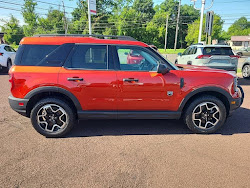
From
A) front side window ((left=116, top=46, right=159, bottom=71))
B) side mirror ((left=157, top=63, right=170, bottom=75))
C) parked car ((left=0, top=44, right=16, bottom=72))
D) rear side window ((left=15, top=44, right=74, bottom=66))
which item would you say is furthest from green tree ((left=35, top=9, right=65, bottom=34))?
side mirror ((left=157, top=63, right=170, bottom=75))

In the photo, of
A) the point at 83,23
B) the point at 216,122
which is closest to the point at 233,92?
the point at 216,122

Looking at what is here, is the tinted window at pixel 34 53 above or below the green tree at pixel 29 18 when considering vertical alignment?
below

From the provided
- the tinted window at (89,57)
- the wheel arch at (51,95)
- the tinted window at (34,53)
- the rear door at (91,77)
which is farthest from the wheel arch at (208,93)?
the tinted window at (34,53)

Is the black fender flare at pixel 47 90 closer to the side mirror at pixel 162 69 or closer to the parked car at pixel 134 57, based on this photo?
the parked car at pixel 134 57

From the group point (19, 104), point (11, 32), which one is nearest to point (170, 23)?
point (11, 32)

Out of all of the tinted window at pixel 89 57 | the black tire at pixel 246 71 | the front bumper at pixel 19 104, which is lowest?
the front bumper at pixel 19 104

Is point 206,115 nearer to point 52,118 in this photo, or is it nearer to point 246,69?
point 52,118

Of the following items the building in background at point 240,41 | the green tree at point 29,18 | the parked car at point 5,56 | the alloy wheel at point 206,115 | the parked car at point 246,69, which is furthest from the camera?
the building in background at point 240,41

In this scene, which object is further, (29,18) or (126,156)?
(29,18)

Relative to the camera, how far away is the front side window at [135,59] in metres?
3.51

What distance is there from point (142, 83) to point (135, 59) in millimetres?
527

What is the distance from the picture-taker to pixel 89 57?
3.48 metres

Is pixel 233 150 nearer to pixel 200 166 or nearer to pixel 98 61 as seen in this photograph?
pixel 200 166

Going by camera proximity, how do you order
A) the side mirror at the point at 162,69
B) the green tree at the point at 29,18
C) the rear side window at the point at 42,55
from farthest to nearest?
the green tree at the point at 29,18 → the rear side window at the point at 42,55 → the side mirror at the point at 162,69
